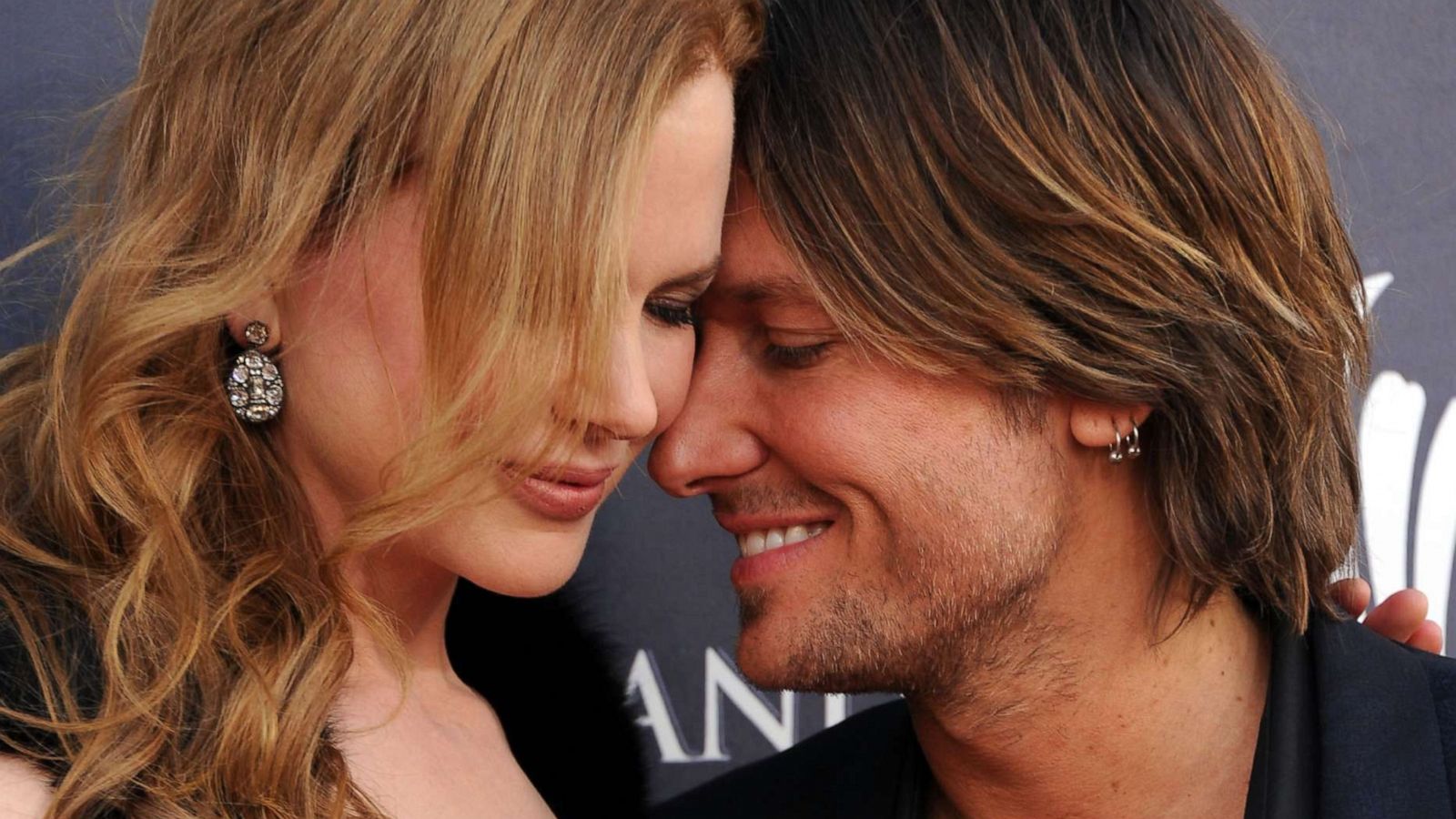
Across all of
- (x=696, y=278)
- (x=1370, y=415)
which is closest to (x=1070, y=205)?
(x=696, y=278)

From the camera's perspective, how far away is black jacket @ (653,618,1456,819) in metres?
1.77

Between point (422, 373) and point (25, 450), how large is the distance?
0.46 m

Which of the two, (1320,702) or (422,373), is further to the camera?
(1320,702)

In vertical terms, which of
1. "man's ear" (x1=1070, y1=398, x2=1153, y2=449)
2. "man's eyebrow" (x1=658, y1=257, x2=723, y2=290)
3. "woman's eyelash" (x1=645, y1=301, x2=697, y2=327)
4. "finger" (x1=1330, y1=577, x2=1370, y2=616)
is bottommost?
"finger" (x1=1330, y1=577, x2=1370, y2=616)

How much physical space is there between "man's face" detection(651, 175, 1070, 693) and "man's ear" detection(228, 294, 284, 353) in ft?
1.97

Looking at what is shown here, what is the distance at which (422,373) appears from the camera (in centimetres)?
151

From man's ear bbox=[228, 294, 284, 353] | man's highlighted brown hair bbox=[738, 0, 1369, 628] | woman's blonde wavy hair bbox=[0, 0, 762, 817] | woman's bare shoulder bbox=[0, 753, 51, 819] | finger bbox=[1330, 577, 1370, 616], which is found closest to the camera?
woman's bare shoulder bbox=[0, 753, 51, 819]

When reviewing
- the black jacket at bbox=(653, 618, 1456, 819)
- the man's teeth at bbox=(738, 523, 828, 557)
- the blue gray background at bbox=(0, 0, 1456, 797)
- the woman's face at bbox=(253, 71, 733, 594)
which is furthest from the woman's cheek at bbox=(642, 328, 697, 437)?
the blue gray background at bbox=(0, 0, 1456, 797)

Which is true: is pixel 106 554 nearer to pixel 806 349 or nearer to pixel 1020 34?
pixel 806 349

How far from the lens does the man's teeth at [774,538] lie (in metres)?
2.04

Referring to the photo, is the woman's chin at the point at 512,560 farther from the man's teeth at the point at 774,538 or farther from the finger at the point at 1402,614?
the finger at the point at 1402,614

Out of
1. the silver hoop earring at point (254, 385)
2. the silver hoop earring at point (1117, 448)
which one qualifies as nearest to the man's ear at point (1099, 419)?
the silver hoop earring at point (1117, 448)

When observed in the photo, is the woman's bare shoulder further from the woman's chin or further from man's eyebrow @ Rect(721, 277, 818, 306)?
man's eyebrow @ Rect(721, 277, 818, 306)

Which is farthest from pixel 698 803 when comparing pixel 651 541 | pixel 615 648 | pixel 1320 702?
pixel 1320 702
